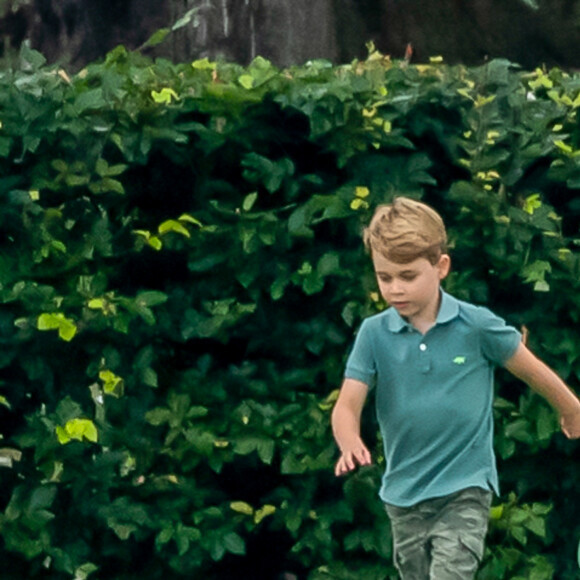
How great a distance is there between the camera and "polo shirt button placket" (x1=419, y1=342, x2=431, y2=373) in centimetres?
463

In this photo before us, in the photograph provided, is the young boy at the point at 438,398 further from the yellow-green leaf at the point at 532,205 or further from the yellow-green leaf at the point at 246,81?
the yellow-green leaf at the point at 246,81

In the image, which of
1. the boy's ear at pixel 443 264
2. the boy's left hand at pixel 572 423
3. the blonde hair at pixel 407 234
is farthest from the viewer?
the boy's left hand at pixel 572 423

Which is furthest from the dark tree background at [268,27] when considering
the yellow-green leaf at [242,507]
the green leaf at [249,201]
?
the yellow-green leaf at [242,507]

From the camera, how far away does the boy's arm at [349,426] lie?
4578 millimetres

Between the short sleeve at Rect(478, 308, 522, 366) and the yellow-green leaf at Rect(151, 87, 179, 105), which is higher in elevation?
the yellow-green leaf at Rect(151, 87, 179, 105)

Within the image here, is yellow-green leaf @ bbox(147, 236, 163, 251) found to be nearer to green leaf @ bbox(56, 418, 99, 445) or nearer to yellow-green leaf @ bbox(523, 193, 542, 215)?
green leaf @ bbox(56, 418, 99, 445)

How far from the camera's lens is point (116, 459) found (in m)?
5.41

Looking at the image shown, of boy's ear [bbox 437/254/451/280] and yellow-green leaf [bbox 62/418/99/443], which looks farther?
yellow-green leaf [bbox 62/418/99/443]

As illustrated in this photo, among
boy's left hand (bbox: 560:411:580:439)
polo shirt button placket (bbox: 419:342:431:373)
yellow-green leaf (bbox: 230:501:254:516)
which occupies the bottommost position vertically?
Result: yellow-green leaf (bbox: 230:501:254:516)

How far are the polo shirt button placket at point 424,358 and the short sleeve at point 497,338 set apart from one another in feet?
0.58

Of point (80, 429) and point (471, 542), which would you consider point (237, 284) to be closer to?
point (80, 429)

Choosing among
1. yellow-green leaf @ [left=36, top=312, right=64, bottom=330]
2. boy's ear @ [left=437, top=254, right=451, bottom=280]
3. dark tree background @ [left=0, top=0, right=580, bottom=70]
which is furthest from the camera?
dark tree background @ [left=0, top=0, right=580, bottom=70]

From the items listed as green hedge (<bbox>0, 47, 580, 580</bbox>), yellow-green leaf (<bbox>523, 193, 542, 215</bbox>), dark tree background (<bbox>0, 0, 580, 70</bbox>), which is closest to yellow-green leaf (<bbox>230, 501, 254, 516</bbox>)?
green hedge (<bbox>0, 47, 580, 580</bbox>)

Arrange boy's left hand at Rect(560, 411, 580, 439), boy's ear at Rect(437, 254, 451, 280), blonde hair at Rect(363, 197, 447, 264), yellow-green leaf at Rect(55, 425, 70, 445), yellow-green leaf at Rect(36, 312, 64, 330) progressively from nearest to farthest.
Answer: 1. blonde hair at Rect(363, 197, 447, 264)
2. boy's ear at Rect(437, 254, 451, 280)
3. boy's left hand at Rect(560, 411, 580, 439)
4. yellow-green leaf at Rect(36, 312, 64, 330)
5. yellow-green leaf at Rect(55, 425, 70, 445)
